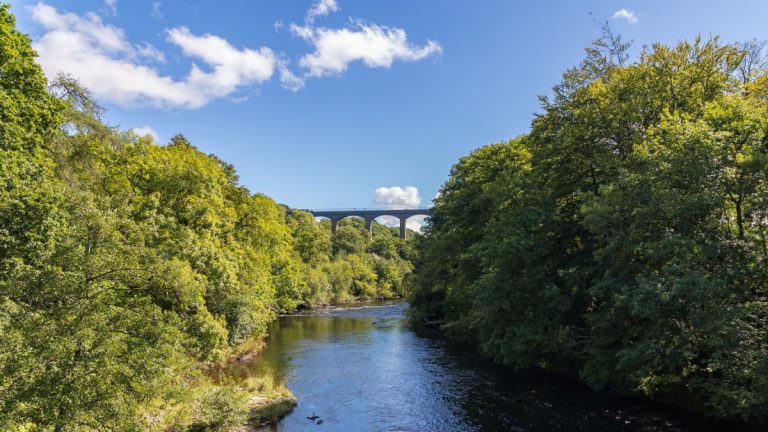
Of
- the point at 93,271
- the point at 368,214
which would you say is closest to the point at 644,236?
the point at 93,271

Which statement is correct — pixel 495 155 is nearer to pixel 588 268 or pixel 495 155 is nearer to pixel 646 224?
pixel 588 268

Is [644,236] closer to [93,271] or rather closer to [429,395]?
[429,395]

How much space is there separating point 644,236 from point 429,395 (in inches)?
486

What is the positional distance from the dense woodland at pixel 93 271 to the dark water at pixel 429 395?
444 centimetres

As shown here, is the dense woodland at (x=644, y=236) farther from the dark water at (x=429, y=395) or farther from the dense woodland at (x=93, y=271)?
the dense woodland at (x=93, y=271)

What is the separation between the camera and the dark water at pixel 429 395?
58.3 feet

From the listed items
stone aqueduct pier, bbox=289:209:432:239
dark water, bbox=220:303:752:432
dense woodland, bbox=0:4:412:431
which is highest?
stone aqueduct pier, bbox=289:209:432:239

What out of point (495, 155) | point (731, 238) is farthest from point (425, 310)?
point (731, 238)

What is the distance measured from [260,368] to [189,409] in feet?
38.9

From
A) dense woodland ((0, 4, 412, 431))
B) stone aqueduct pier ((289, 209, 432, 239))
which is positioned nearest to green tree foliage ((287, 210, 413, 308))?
stone aqueduct pier ((289, 209, 432, 239))

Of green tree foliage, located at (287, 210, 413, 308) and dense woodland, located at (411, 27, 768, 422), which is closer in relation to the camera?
dense woodland, located at (411, 27, 768, 422)

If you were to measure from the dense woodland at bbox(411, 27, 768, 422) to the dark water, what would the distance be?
1251 mm

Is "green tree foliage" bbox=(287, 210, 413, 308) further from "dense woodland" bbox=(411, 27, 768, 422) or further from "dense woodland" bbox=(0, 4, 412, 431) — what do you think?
"dense woodland" bbox=(0, 4, 412, 431)

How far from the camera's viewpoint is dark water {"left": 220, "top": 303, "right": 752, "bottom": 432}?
58.3 ft
